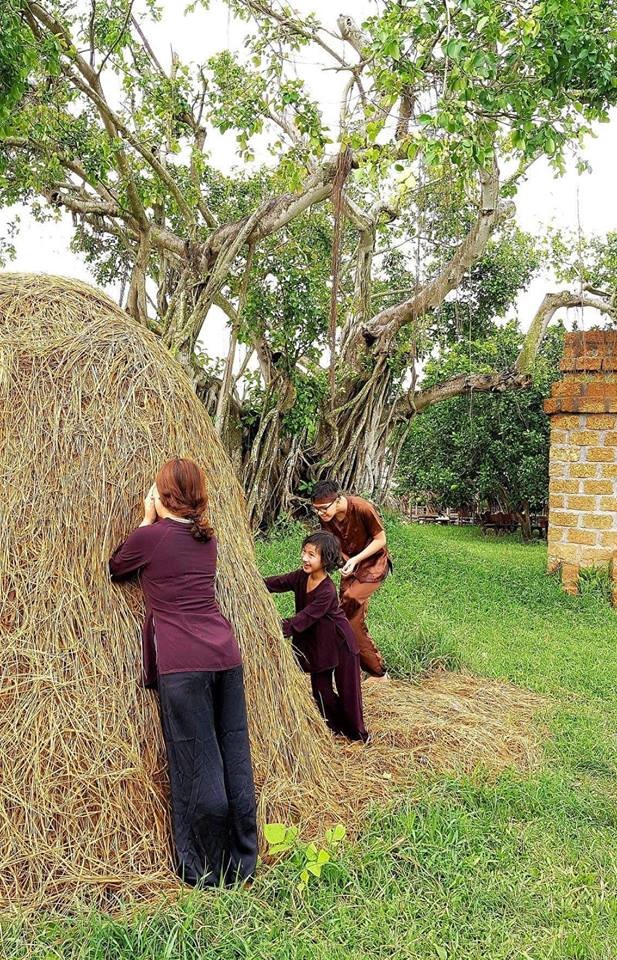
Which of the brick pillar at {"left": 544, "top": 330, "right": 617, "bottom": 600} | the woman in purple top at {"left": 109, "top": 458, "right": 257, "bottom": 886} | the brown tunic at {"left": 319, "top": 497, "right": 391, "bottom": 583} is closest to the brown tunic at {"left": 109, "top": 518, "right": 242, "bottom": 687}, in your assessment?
the woman in purple top at {"left": 109, "top": 458, "right": 257, "bottom": 886}

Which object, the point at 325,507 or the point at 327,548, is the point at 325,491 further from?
the point at 327,548

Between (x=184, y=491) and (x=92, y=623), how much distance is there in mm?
606

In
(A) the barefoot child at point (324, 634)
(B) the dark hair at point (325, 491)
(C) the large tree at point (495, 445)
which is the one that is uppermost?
(C) the large tree at point (495, 445)

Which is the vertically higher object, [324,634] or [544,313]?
[544,313]

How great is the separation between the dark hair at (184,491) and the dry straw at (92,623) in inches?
10.1

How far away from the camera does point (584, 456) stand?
9.12 metres

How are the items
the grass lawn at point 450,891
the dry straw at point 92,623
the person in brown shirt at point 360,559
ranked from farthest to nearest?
1. the person in brown shirt at point 360,559
2. the dry straw at point 92,623
3. the grass lawn at point 450,891

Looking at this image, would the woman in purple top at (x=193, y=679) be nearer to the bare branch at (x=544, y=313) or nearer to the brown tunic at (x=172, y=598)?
the brown tunic at (x=172, y=598)

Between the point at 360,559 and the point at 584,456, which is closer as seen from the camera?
the point at 360,559

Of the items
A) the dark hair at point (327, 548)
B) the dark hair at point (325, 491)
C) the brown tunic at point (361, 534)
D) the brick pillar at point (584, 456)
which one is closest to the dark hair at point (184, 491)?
the dark hair at point (327, 548)

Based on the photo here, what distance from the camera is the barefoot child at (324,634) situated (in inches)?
171

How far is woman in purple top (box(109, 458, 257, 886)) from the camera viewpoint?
3035mm

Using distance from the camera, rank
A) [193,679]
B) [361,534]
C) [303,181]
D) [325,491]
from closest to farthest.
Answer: [193,679] < [325,491] < [361,534] < [303,181]

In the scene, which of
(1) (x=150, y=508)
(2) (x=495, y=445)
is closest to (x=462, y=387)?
(2) (x=495, y=445)
